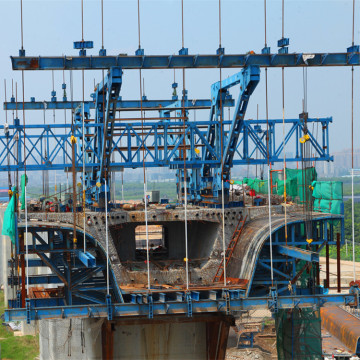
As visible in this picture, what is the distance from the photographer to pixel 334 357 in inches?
1778

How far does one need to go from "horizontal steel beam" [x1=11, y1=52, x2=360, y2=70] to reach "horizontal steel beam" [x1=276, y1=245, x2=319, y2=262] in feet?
27.5

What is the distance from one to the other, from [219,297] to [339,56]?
492 inches

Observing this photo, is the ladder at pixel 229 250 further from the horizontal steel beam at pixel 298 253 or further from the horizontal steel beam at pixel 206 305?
the horizontal steel beam at pixel 206 305

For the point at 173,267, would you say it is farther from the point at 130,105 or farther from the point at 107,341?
the point at 130,105

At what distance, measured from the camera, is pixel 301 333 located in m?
38.8

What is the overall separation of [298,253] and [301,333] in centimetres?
874

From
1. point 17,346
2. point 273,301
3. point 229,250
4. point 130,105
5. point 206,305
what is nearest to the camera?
point 273,301

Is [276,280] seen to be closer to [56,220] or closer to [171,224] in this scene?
[171,224]

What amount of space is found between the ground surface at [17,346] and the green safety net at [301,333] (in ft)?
74.6

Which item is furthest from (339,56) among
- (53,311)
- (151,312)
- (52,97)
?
(52,97)

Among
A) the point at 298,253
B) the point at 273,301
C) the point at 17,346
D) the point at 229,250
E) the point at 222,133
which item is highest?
the point at 222,133

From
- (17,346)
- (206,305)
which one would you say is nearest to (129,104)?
(206,305)

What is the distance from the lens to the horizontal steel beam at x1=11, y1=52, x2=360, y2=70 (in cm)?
3266

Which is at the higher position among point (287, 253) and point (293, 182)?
point (293, 182)
